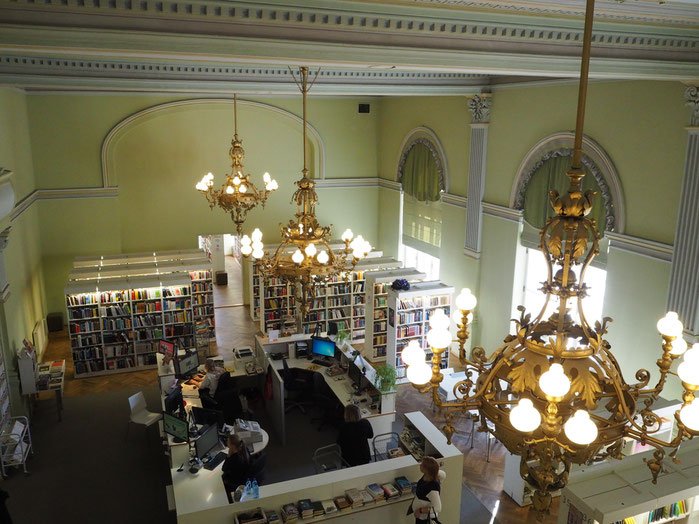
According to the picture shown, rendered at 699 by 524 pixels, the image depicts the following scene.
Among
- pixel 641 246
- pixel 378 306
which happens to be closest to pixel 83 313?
pixel 378 306

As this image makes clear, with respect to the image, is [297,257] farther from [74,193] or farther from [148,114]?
[74,193]

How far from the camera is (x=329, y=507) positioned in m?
5.24

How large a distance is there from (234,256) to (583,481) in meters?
15.5

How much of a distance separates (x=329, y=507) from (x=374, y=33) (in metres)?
4.11

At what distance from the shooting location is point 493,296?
9.95 metres

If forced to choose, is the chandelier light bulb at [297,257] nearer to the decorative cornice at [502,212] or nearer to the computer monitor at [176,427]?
the computer monitor at [176,427]

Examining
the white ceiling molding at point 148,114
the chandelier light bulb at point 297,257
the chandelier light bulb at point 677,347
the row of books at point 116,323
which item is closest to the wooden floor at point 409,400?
the row of books at point 116,323

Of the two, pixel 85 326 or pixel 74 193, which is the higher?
pixel 74 193

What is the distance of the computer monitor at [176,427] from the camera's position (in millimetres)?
6203

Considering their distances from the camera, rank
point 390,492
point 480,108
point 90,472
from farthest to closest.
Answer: point 480,108 → point 90,472 → point 390,492

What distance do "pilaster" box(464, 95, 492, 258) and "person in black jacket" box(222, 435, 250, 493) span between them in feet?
19.6

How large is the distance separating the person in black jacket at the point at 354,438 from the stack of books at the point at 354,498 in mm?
1078

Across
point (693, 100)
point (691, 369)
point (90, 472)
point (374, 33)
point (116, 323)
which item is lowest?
point (90, 472)

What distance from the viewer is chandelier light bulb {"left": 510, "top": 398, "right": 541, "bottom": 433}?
241cm
